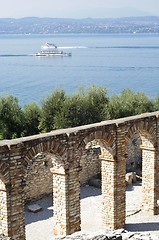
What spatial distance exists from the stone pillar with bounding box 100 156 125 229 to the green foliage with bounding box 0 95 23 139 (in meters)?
12.7

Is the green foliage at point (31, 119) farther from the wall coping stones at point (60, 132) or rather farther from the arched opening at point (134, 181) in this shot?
the wall coping stones at point (60, 132)

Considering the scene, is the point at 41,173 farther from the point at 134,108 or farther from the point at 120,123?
the point at 134,108

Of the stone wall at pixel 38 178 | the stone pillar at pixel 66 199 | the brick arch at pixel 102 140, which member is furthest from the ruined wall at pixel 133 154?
the stone pillar at pixel 66 199

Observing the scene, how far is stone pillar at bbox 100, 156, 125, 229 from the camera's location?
41.8ft

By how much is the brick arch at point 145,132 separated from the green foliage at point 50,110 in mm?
12126

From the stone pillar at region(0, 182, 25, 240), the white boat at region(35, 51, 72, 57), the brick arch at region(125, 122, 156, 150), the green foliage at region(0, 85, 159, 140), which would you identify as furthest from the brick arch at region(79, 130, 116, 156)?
the white boat at region(35, 51, 72, 57)

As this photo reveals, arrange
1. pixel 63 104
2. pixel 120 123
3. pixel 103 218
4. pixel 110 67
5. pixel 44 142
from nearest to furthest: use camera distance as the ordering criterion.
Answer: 1. pixel 44 142
2. pixel 120 123
3. pixel 103 218
4. pixel 63 104
5. pixel 110 67

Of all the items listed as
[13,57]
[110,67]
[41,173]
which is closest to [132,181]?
[41,173]

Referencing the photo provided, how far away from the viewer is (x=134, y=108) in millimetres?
28969

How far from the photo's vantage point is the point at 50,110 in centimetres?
2594

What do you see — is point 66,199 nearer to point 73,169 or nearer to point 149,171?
point 73,169

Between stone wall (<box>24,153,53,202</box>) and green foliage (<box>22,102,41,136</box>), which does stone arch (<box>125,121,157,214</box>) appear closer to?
stone wall (<box>24,153,53,202</box>)

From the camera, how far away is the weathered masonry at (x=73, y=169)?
9.75m

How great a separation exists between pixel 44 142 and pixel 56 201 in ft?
8.19
